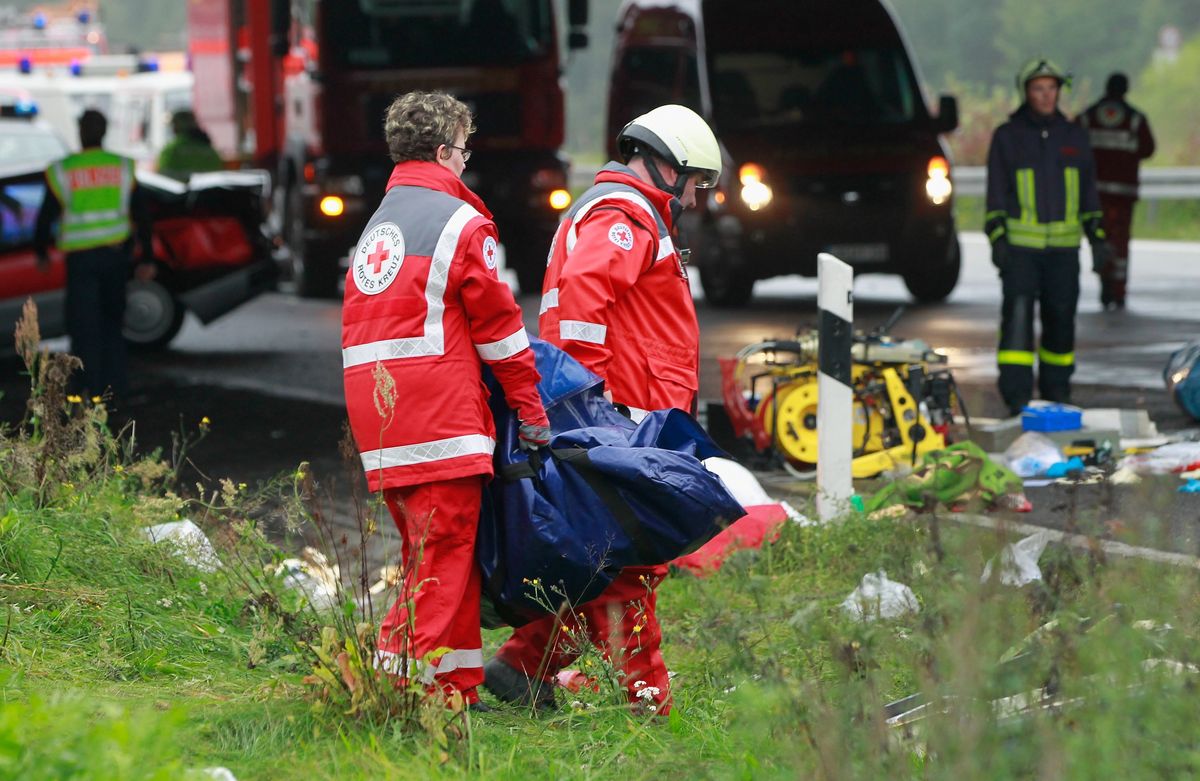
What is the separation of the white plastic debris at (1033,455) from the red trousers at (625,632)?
3.70 metres

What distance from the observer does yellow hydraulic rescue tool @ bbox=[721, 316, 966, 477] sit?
8.18m

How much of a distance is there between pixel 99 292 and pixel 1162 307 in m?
8.57

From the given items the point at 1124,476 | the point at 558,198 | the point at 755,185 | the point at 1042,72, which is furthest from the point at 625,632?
the point at 558,198

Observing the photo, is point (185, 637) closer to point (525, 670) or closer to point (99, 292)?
point (525, 670)

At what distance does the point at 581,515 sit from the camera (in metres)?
4.43

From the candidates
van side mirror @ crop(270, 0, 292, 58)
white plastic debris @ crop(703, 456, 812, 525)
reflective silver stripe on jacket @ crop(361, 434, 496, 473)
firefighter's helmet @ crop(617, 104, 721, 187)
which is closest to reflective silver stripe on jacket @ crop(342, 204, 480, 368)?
reflective silver stripe on jacket @ crop(361, 434, 496, 473)

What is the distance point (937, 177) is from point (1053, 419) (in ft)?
22.3

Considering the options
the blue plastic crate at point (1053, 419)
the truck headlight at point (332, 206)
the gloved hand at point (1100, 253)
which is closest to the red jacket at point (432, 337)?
the blue plastic crate at point (1053, 419)

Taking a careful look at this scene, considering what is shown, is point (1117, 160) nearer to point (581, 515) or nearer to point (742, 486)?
point (742, 486)

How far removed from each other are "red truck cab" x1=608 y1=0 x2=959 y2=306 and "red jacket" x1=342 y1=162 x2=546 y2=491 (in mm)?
10592

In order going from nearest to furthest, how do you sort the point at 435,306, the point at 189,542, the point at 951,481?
the point at 435,306 → the point at 189,542 → the point at 951,481

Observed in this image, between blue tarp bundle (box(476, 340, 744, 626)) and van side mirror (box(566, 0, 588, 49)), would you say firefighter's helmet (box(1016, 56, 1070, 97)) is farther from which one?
van side mirror (box(566, 0, 588, 49))

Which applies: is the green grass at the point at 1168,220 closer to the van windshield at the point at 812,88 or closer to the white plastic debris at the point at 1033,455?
the van windshield at the point at 812,88

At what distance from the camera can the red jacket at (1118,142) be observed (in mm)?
14945
